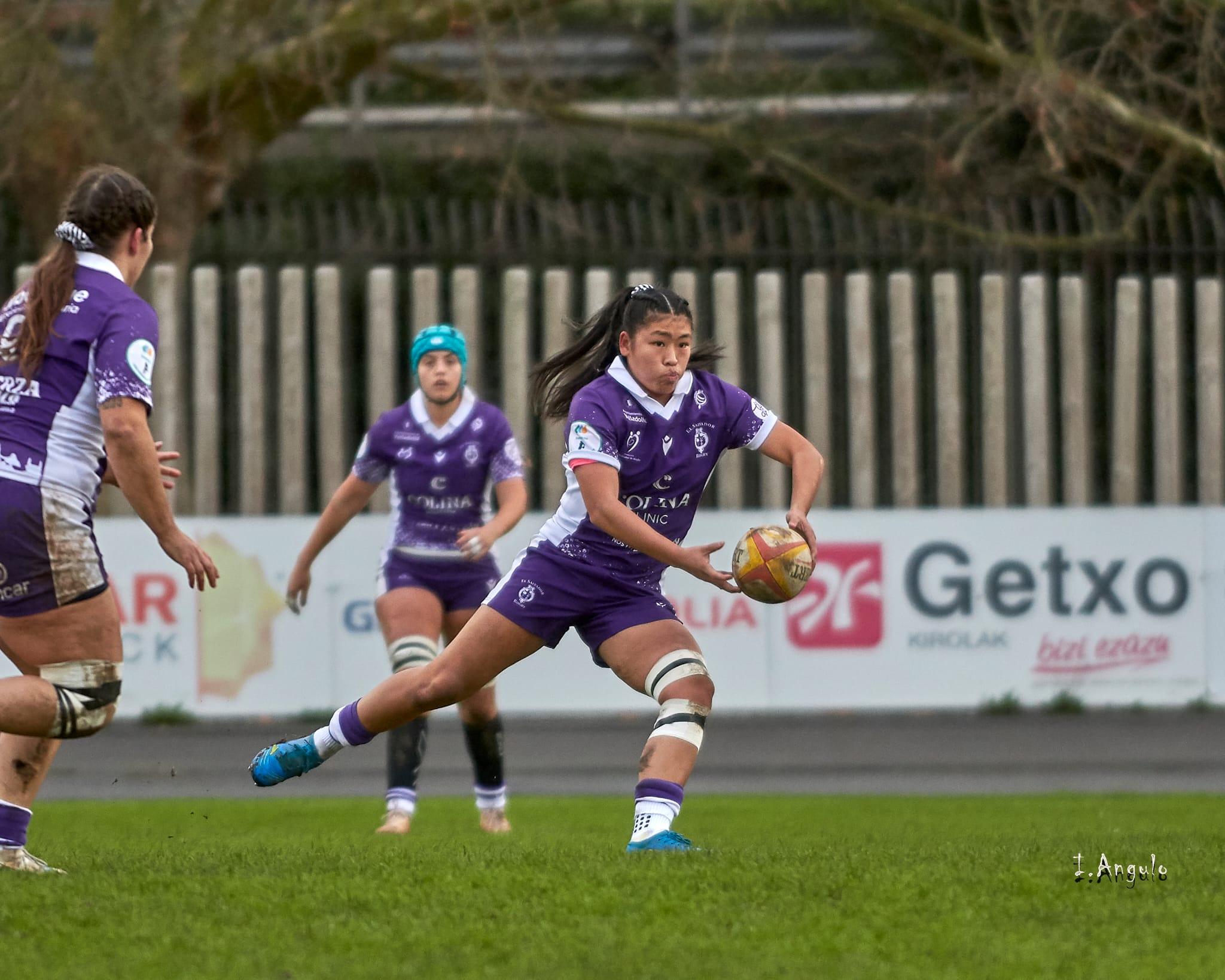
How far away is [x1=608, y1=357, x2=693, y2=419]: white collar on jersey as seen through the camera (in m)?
5.59

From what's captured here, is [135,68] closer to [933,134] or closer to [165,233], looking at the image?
[165,233]

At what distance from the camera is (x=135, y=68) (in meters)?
13.7

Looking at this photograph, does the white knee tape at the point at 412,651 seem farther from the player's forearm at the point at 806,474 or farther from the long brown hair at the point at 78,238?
the long brown hair at the point at 78,238

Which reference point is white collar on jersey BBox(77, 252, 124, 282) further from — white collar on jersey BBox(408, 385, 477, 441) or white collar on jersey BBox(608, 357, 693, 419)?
white collar on jersey BBox(408, 385, 477, 441)

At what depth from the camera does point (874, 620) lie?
12.3 m

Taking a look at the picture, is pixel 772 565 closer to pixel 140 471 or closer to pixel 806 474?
pixel 806 474

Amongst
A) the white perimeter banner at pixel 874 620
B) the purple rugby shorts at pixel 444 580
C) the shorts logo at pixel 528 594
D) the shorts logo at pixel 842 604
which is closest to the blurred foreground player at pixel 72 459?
the shorts logo at pixel 528 594

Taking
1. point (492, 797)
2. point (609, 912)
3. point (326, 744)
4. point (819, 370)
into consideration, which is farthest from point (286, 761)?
point (819, 370)

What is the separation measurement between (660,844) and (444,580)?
9.80 ft

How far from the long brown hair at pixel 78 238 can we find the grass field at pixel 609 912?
1.51m

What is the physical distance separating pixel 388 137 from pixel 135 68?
5509 millimetres

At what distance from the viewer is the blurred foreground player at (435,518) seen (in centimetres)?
796

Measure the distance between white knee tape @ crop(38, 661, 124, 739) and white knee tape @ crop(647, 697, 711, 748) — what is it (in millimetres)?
1619

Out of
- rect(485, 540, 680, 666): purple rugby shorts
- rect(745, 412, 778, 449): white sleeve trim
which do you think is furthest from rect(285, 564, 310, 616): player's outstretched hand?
rect(745, 412, 778, 449): white sleeve trim
